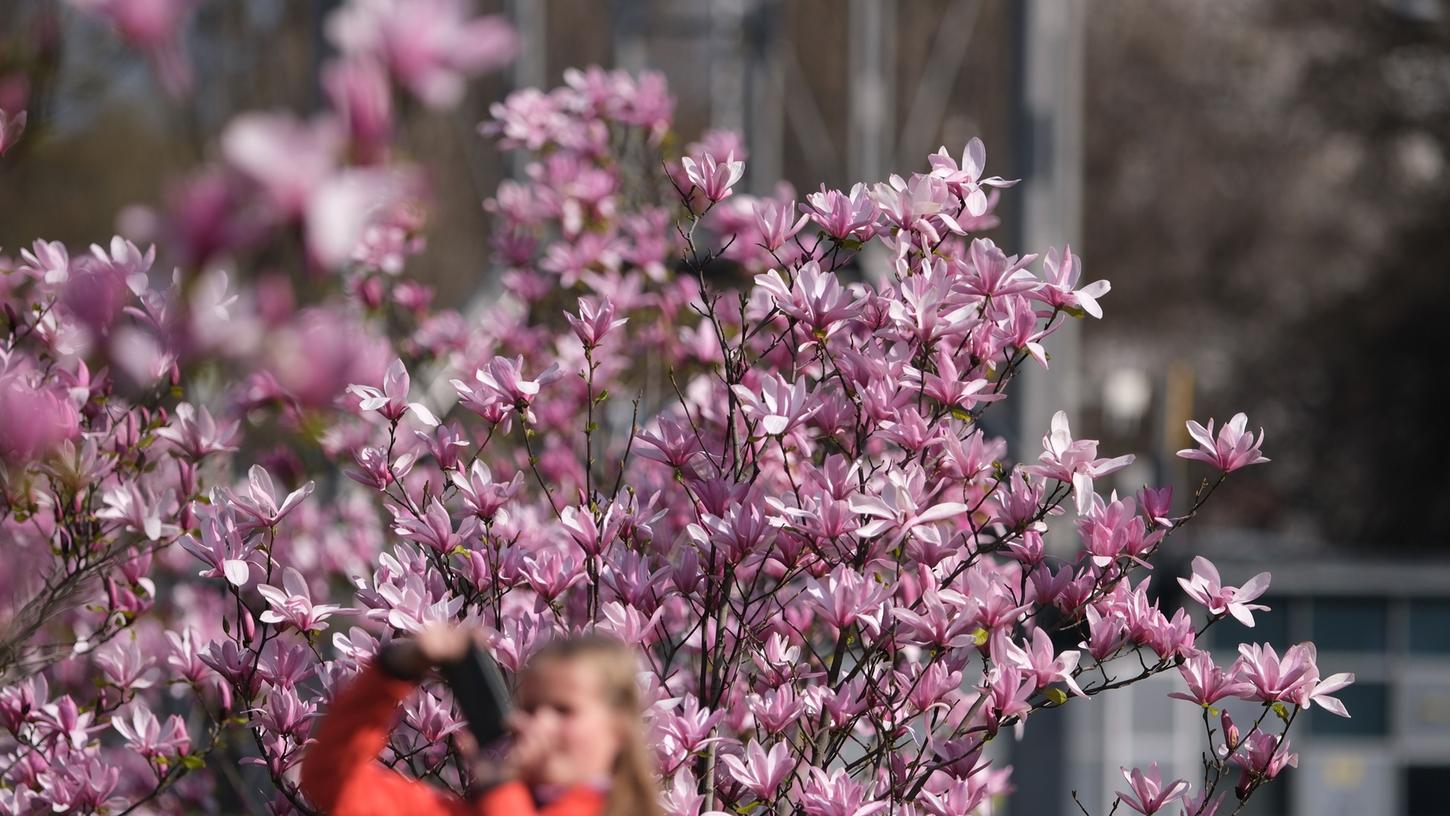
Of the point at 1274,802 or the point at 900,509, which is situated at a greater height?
the point at 900,509

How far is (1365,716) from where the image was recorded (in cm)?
915

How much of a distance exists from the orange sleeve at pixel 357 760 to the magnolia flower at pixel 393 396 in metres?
0.47

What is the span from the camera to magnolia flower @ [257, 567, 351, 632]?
6.73ft

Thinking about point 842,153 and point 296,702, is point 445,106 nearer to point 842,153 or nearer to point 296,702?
point 296,702

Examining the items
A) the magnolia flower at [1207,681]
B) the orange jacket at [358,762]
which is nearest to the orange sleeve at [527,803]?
the orange jacket at [358,762]

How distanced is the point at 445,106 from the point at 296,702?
123 centimetres

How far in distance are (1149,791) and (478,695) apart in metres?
0.98

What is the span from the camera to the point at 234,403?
2.86 m

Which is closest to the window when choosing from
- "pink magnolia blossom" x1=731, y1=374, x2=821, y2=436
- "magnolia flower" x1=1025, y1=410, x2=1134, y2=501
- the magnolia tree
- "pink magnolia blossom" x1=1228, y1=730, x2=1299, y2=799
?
the magnolia tree

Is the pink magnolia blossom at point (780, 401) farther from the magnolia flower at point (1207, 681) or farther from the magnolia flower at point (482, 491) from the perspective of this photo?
the magnolia flower at point (1207, 681)

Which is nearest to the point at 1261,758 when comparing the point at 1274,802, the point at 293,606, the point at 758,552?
the point at 758,552

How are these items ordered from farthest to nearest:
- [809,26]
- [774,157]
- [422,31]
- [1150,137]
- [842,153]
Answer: [1150,137] < [809,26] < [842,153] < [774,157] < [422,31]

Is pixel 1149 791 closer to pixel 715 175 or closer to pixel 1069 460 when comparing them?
pixel 1069 460

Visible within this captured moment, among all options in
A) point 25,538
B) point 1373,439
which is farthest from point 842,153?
point 25,538
